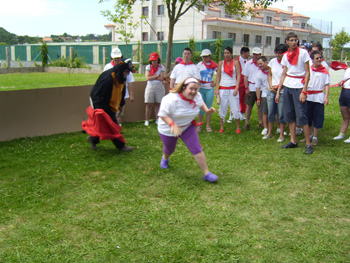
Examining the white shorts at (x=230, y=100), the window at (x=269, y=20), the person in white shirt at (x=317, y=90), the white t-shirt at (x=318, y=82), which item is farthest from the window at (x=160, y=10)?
the white t-shirt at (x=318, y=82)

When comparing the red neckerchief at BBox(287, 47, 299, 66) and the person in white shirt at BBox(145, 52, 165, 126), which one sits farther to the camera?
the person in white shirt at BBox(145, 52, 165, 126)

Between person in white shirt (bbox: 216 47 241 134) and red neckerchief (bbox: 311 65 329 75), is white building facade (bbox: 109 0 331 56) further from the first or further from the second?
red neckerchief (bbox: 311 65 329 75)

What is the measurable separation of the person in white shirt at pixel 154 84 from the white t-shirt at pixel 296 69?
12.3ft

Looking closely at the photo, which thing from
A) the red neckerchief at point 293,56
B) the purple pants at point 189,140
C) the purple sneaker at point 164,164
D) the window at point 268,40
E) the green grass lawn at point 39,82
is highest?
the window at point 268,40

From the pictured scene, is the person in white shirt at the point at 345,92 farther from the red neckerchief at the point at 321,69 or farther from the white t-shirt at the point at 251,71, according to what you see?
the white t-shirt at the point at 251,71

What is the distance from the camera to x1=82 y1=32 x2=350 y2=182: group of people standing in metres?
5.63

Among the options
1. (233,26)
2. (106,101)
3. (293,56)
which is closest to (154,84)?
(106,101)

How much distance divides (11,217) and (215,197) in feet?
8.64

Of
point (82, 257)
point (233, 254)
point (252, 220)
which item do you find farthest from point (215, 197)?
point (82, 257)

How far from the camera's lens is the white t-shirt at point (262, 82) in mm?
8781

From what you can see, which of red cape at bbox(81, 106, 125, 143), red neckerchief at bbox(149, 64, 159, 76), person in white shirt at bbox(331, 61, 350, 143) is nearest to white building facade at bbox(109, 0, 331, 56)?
red neckerchief at bbox(149, 64, 159, 76)

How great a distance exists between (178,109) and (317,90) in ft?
11.8

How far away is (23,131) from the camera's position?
8.50 meters

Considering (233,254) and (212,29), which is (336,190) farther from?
(212,29)
